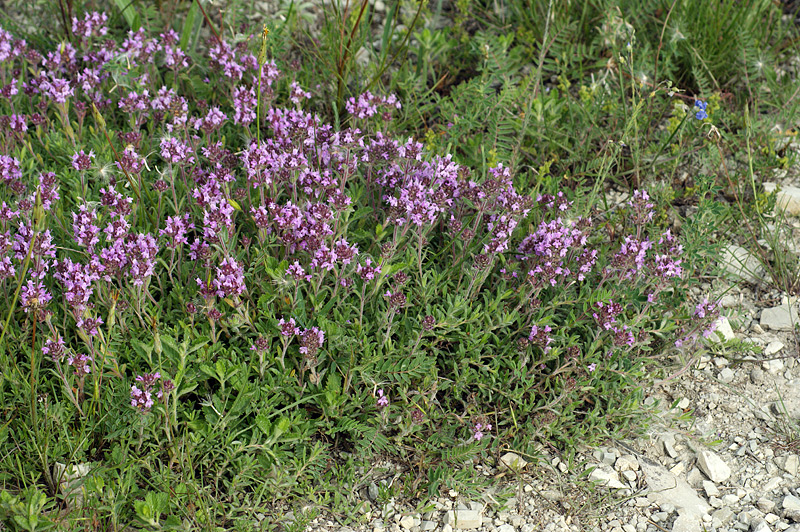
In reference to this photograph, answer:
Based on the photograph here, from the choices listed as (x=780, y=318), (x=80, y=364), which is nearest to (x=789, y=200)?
(x=780, y=318)

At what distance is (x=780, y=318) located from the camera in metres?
4.18

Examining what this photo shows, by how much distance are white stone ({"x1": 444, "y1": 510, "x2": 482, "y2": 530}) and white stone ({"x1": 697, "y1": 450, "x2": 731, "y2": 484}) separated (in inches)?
44.1

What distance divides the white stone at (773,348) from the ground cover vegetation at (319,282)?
1.30 ft

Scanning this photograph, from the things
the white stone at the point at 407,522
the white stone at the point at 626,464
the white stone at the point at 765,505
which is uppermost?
the white stone at the point at 765,505

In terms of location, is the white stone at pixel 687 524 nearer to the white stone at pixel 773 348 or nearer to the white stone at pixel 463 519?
the white stone at pixel 463 519

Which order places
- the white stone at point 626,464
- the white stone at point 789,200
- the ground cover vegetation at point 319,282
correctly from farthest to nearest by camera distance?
the white stone at point 789,200
the white stone at point 626,464
the ground cover vegetation at point 319,282

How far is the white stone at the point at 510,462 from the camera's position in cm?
348

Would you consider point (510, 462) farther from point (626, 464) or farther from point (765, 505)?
point (765, 505)

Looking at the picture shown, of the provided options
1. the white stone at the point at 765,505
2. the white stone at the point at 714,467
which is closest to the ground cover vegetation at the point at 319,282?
the white stone at the point at 714,467

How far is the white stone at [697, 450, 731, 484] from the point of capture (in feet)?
11.4

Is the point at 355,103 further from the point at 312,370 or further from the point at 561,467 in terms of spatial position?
the point at 561,467

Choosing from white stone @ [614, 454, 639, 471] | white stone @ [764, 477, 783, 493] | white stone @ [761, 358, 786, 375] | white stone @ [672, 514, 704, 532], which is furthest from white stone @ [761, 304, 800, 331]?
white stone @ [672, 514, 704, 532]

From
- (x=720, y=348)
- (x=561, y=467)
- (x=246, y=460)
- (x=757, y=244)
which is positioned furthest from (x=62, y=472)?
(x=757, y=244)

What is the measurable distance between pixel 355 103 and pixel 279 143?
72cm
